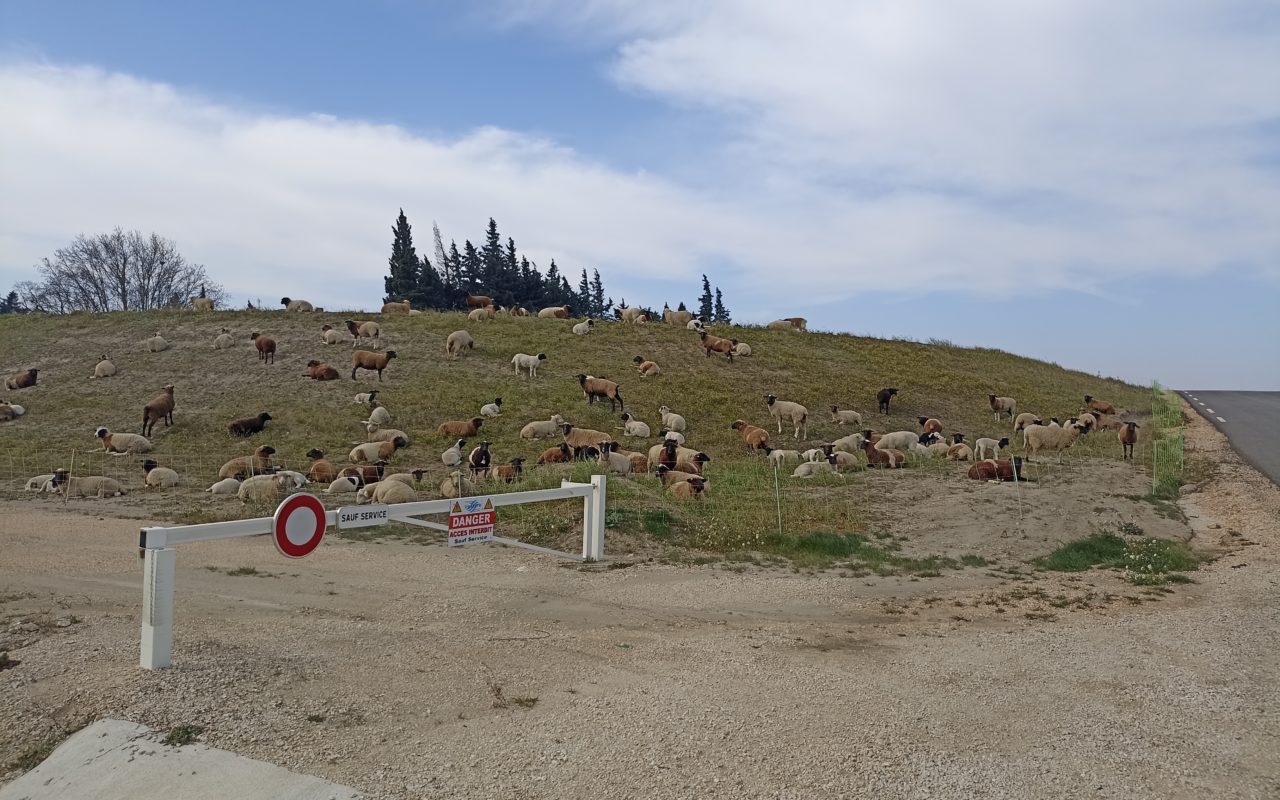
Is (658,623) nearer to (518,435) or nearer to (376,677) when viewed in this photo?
(376,677)

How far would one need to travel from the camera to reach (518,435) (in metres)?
25.3

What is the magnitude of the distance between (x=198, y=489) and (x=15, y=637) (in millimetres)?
12765

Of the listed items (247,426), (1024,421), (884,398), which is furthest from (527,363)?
(1024,421)

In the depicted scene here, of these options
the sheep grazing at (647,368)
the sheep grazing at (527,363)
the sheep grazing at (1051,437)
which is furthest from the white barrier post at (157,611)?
the sheep grazing at (647,368)

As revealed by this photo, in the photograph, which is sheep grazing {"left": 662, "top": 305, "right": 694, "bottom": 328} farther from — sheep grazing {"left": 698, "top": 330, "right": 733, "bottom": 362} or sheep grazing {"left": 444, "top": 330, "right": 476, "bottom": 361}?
sheep grazing {"left": 444, "top": 330, "right": 476, "bottom": 361}

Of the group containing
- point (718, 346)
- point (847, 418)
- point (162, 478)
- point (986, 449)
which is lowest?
point (162, 478)

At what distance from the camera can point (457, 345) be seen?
1350 inches

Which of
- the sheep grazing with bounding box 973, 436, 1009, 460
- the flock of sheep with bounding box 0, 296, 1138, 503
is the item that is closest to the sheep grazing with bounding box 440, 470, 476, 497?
the flock of sheep with bounding box 0, 296, 1138, 503

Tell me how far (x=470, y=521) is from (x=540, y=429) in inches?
634

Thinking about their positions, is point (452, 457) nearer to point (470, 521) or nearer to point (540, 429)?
point (540, 429)

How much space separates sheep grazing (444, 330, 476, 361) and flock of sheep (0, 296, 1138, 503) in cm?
5

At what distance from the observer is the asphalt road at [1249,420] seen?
24.9 meters

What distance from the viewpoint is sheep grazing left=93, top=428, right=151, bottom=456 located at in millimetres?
23016

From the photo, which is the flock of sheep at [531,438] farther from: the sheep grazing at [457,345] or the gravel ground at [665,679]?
the gravel ground at [665,679]
